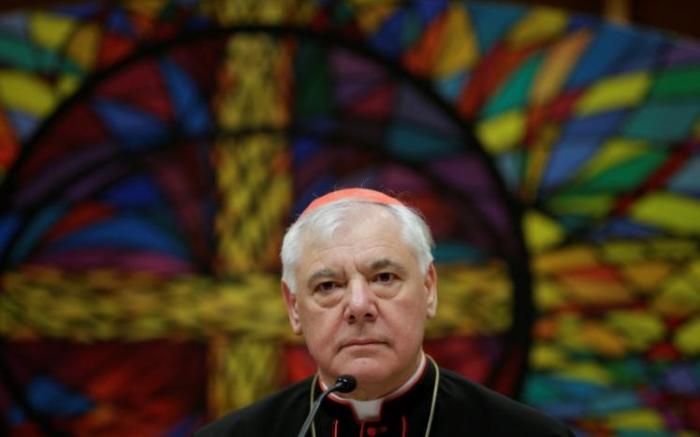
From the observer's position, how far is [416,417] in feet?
7.57

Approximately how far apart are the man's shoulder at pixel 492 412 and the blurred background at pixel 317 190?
194 centimetres

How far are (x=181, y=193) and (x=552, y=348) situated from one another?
1.48 m

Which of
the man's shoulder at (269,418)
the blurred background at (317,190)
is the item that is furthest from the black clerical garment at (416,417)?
the blurred background at (317,190)

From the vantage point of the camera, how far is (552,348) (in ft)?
14.3

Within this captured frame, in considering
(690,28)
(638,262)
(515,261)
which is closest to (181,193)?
(515,261)

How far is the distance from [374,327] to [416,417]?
291 millimetres

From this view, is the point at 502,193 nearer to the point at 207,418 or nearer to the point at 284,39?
the point at 284,39

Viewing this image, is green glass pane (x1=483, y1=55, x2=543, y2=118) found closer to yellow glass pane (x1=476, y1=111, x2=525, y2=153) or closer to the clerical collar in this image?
yellow glass pane (x1=476, y1=111, x2=525, y2=153)

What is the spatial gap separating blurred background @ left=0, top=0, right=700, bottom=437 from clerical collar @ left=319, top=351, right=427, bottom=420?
205 centimetres

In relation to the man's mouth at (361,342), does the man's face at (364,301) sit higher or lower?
higher

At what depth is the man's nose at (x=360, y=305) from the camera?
209cm

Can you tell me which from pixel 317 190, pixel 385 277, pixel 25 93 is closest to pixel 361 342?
pixel 385 277

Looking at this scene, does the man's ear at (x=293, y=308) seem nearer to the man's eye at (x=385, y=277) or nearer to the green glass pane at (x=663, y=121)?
the man's eye at (x=385, y=277)

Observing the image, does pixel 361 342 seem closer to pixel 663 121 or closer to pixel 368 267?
pixel 368 267
